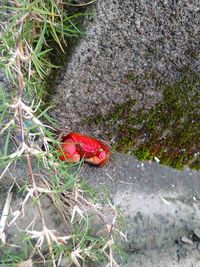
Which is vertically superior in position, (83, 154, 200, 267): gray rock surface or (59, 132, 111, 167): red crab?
(59, 132, 111, 167): red crab

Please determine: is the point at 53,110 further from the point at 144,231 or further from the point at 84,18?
the point at 144,231

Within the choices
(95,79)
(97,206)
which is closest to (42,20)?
(95,79)

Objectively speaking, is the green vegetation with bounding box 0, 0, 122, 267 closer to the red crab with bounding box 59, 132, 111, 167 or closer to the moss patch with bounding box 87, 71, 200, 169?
the red crab with bounding box 59, 132, 111, 167

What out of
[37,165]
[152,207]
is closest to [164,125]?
[152,207]

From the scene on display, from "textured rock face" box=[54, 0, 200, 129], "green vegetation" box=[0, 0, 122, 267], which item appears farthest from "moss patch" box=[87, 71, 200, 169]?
"green vegetation" box=[0, 0, 122, 267]

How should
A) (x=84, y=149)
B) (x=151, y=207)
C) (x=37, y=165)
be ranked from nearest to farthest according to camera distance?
(x=37, y=165) → (x=84, y=149) → (x=151, y=207)

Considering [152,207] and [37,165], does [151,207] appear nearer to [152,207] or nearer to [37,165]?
[152,207]
